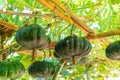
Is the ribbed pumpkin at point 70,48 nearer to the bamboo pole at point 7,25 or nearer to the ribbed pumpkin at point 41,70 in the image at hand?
the ribbed pumpkin at point 41,70

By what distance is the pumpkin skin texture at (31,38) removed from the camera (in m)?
2.72

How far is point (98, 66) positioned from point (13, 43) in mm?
2292

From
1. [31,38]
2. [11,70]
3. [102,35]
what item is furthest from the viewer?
[102,35]

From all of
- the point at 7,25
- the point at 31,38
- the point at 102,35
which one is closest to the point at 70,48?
the point at 31,38

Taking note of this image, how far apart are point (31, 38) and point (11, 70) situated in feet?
1.53

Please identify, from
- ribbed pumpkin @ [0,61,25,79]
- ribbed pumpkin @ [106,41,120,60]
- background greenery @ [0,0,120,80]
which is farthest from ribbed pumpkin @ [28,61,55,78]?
ribbed pumpkin @ [106,41,120,60]

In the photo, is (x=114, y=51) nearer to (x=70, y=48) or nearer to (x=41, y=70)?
(x=70, y=48)

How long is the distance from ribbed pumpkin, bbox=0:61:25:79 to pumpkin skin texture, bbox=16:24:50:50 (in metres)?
0.37

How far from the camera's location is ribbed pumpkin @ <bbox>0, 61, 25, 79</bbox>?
10.0 feet

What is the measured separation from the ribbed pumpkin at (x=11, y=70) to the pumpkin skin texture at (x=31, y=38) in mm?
371

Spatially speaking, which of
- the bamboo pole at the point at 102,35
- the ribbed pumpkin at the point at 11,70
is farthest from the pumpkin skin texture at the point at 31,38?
the bamboo pole at the point at 102,35

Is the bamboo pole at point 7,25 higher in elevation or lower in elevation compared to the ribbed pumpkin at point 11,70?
higher

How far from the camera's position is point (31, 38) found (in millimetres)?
2760

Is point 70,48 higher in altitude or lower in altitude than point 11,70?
higher
